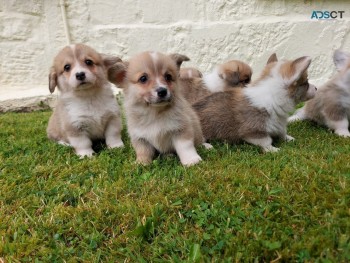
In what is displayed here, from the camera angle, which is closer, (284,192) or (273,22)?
(284,192)

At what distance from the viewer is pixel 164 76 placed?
3254 mm

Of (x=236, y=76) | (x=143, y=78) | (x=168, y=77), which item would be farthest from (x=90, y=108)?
(x=236, y=76)

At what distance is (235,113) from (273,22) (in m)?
3.90

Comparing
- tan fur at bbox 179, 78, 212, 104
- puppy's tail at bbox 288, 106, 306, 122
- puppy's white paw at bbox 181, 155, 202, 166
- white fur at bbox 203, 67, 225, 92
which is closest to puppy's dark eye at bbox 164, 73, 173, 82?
puppy's white paw at bbox 181, 155, 202, 166

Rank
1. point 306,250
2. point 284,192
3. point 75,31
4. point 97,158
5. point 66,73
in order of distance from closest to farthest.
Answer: point 306,250
point 284,192
point 97,158
point 66,73
point 75,31

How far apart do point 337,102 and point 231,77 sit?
1.51m

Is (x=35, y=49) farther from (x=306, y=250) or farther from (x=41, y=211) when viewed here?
(x=306, y=250)

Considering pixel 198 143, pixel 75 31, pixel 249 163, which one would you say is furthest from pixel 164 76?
pixel 75 31

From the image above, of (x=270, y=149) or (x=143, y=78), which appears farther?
(x=270, y=149)

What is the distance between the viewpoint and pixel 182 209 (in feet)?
7.86

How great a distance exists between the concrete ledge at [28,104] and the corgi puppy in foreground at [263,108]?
464 centimetres

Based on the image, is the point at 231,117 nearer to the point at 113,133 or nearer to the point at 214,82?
the point at 113,133

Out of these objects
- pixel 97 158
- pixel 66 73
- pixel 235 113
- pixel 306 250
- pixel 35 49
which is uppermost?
pixel 306 250

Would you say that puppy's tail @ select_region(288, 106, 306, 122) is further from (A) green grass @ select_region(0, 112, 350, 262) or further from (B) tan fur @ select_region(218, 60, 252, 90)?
(A) green grass @ select_region(0, 112, 350, 262)
